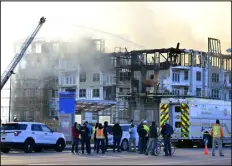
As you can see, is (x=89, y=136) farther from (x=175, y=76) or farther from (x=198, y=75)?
(x=198, y=75)

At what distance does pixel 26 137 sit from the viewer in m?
29.5

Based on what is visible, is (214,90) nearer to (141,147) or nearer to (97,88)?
(97,88)

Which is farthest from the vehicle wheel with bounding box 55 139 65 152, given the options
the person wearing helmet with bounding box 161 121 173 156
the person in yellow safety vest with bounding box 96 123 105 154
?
the person wearing helmet with bounding box 161 121 173 156

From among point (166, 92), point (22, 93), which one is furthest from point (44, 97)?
point (166, 92)

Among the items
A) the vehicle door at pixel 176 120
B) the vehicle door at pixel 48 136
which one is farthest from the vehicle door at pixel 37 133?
the vehicle door at pixel 176 120

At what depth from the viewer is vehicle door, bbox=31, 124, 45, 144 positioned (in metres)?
30.0

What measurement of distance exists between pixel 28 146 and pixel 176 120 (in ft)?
37.0

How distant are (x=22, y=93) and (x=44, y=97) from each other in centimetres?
566

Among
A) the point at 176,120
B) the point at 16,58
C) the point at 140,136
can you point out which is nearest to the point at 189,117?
the point at 176,120

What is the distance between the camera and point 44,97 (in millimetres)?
98375

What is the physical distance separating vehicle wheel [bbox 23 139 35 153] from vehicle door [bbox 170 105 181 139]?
1071 centimetres

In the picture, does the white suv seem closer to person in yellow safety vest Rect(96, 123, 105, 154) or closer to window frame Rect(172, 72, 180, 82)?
person in yellow safety vest Rect(96, 123, 105, 154)

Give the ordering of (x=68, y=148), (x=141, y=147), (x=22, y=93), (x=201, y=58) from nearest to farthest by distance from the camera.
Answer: (x=141, y=147)
(x=68, y=148)
(x=22, y=93)
(x=201, y=58)

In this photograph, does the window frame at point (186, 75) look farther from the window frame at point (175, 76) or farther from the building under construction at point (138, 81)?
the window frame at point (175, 76)
